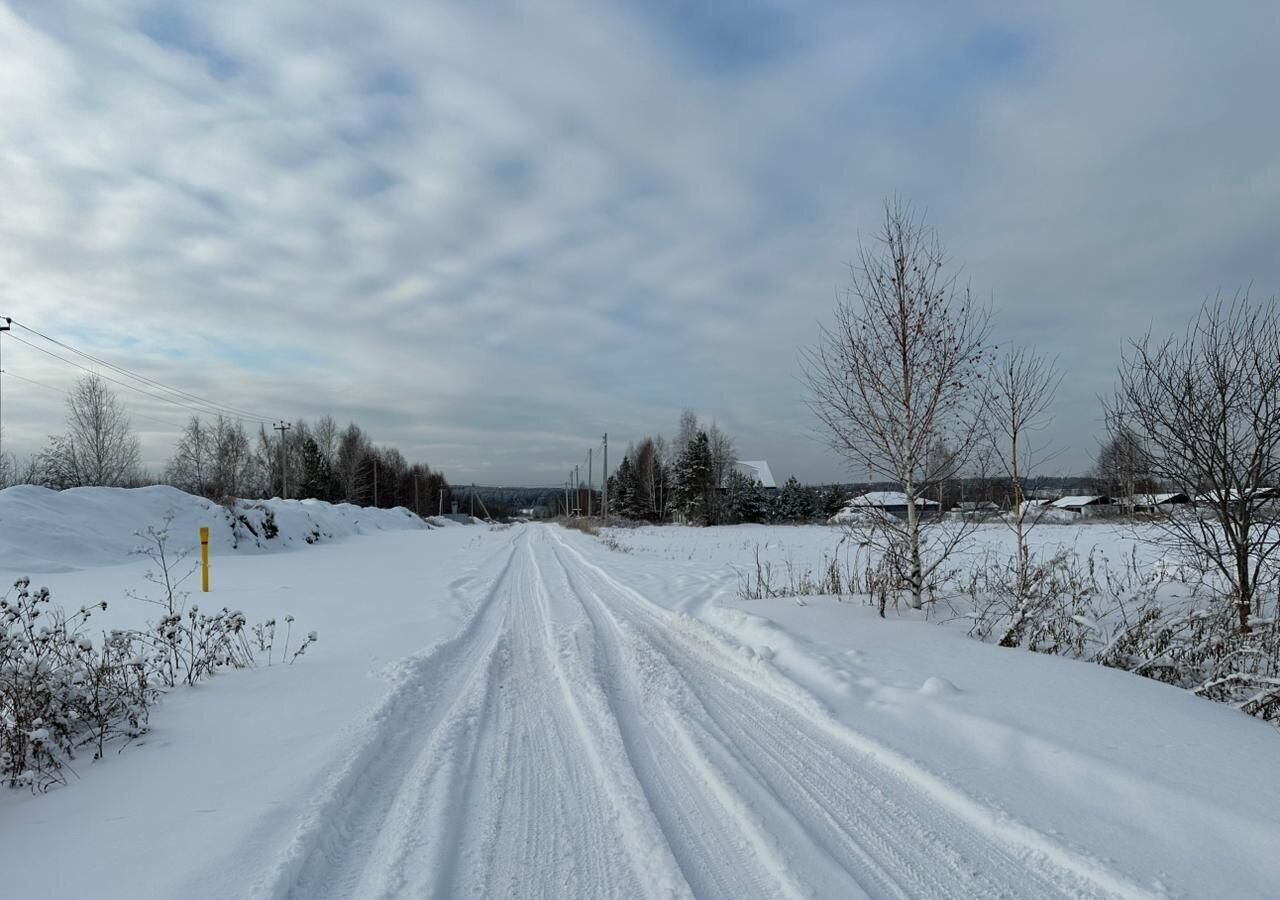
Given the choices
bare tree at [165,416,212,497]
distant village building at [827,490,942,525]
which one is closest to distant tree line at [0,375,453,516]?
bare tree at [165,416,212,497]

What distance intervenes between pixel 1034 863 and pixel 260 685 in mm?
5640

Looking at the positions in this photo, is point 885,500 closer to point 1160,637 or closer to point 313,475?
point 1160,637

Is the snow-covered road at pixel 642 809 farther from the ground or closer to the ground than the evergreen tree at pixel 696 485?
closer to the ground

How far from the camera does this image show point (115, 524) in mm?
18500

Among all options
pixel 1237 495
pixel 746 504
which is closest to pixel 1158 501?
pixel 1237 495

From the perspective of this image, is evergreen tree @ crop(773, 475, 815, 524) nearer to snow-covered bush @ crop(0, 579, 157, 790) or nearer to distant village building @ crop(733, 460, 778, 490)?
distant village building @ crop(733, 460, 778, 490)

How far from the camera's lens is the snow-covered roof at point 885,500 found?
8270 mm

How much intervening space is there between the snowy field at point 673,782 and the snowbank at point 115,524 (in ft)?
36.9

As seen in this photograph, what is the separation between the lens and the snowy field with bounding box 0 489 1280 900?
269cm

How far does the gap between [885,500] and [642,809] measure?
21.6 feet

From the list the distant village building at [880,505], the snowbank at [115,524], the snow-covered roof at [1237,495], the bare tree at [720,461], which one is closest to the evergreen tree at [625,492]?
the bare tree at [720,461]

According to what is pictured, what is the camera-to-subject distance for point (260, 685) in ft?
18.0

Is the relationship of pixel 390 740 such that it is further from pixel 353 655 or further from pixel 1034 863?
pixel 1034 863

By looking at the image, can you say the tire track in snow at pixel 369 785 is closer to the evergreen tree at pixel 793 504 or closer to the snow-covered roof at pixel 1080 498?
the snow-covered roof at pixel 1080 498
